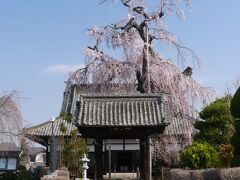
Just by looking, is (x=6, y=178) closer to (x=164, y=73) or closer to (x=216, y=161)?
(x=164, y=73)

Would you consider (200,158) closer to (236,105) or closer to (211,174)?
(236,105)

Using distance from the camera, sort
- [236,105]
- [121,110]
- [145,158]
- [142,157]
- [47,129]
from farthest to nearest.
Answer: [47,129]
[121,110]
[142,157]
[145,158]
[236,105]

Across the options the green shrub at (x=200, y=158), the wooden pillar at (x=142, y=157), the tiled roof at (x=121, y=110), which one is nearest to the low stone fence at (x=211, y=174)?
the green shrub at (x=200, y=158)

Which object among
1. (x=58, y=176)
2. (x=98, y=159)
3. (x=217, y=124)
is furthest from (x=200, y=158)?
(x=58, y=176)

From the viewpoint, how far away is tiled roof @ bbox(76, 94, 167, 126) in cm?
1678

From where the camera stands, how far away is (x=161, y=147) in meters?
26.8

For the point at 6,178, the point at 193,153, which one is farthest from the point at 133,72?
the point at 193,153

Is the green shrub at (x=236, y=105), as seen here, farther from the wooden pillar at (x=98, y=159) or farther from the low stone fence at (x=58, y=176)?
the low stone fence at (x=58, y=176)

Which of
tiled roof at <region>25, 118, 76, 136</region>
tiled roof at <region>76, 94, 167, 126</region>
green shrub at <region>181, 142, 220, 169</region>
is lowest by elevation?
green shrub at <region>181, 142, 220, 169</region>

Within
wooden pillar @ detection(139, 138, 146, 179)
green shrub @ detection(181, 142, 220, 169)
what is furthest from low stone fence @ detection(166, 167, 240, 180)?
wooden pillar @ detection(139, 138, 146, 179)

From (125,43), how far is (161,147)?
6241mm

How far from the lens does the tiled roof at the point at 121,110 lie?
55.1 ft

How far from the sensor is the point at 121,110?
17.5 meters

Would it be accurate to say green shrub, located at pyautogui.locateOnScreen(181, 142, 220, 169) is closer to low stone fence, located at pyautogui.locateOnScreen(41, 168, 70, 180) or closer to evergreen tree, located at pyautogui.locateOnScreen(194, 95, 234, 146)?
evergreen tree, located at pyautogui.locateOnScreen(194, 95, 234, 146)
